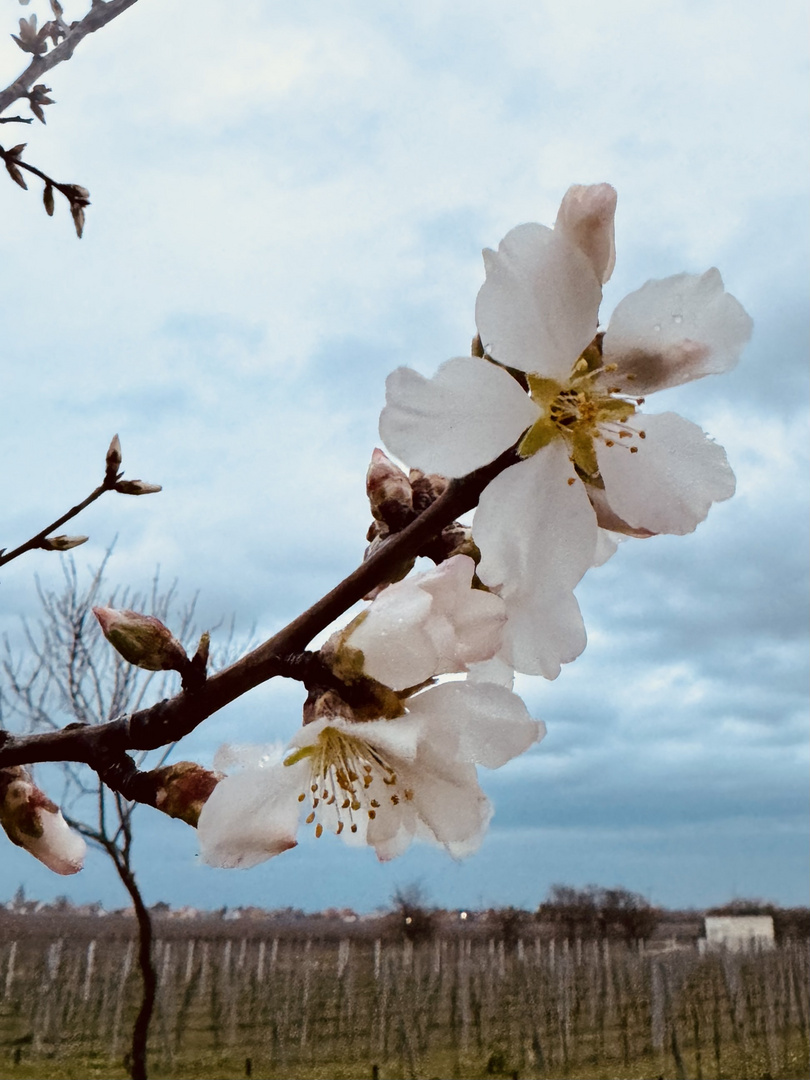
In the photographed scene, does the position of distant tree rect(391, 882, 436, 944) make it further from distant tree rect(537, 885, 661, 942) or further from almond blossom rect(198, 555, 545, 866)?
almond blossom rect(198, 555, 545, 866)

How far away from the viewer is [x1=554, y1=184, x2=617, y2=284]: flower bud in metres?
0.31

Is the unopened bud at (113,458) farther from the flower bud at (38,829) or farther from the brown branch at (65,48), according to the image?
the brown branch at (65,48)

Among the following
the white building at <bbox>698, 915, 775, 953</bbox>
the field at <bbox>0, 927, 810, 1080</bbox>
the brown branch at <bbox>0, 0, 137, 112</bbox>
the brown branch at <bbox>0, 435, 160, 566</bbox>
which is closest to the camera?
the brown branch at <bbox>0, 435, 160, 566</bbox>

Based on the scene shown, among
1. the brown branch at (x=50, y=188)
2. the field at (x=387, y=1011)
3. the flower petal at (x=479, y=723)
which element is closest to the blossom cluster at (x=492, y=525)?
the flower petal at (x=479, y=723)

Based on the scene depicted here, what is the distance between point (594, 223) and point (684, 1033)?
29.5 feet

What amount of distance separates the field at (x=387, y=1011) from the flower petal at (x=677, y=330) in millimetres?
6973

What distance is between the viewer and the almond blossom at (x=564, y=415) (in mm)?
312

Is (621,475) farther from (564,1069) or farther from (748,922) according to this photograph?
(748,922)

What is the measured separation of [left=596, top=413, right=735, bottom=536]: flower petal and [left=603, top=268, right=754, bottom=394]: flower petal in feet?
0.06

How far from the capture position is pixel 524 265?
316 millimetres

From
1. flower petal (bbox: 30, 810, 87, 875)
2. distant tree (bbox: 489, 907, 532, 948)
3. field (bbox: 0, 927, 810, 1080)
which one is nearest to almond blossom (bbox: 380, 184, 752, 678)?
flower petal (bbox: 30, 810, 87, 875)

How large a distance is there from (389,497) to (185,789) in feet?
0.41

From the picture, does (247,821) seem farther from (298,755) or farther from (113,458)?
(113,458)

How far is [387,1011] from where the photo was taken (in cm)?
748
